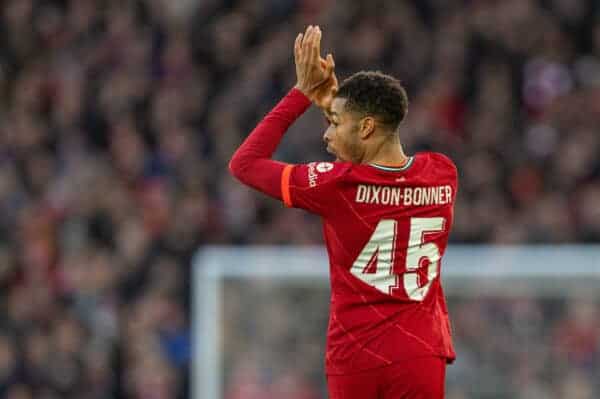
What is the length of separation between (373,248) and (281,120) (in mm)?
524

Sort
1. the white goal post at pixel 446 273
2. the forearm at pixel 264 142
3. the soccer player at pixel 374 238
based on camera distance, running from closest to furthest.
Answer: the soccer player at pixel 374 238, the forearm at pixel 264 142, the white goal post at pixel 446 273

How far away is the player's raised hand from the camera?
445 cm

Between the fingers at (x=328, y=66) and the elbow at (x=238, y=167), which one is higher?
the fingers at (x=328, y=66)

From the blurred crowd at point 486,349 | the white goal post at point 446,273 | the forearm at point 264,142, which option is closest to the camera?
the forearm at point 264,142

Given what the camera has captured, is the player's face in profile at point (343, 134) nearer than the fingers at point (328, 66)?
Yes

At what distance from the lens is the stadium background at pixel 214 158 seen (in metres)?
9.33

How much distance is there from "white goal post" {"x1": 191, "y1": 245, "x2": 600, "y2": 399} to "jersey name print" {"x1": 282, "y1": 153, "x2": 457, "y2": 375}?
445 centimetres

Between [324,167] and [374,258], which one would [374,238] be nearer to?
[374,258]

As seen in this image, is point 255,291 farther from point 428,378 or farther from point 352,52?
point 428,378

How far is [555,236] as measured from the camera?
367 inches

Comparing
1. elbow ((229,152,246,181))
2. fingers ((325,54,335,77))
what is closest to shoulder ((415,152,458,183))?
fingers ((325,54,335,77))

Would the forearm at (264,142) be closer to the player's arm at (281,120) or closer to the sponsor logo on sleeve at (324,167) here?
the player's arm at (281,120)

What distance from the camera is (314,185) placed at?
4.35m

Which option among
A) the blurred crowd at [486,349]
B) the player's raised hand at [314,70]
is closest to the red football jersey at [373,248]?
the player's raised hand at [314,70]
